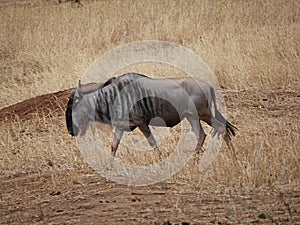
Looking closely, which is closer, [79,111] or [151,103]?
[151,103]

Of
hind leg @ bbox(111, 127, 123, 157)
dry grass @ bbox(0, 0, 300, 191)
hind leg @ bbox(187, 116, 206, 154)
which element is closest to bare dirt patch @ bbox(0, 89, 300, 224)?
dry grass @ bbox(0, 0, 300, 191)

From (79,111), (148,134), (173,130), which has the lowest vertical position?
(173,130)

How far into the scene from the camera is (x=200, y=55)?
11977mm

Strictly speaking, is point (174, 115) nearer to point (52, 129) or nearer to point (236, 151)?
point (236, 151)

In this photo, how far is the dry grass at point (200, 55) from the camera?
6109mm

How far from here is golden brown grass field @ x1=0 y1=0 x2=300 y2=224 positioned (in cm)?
514

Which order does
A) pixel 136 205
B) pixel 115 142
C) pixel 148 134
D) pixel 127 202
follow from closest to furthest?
pixel 136 205, pixel 127 202, pixel 115 142, pixel 148 134

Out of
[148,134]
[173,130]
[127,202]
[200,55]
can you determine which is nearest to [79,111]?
[148,134]

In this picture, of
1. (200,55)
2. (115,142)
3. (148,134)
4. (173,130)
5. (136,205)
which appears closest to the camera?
(136,205)

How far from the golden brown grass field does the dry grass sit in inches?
1.0

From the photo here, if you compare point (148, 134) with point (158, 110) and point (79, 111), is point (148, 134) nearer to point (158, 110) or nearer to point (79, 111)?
point (158, 110)

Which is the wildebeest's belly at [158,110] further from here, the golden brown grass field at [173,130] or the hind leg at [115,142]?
the golden brown grass field at [173,130]

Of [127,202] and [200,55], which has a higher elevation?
[127,202]

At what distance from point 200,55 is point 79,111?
5378 millimetres
